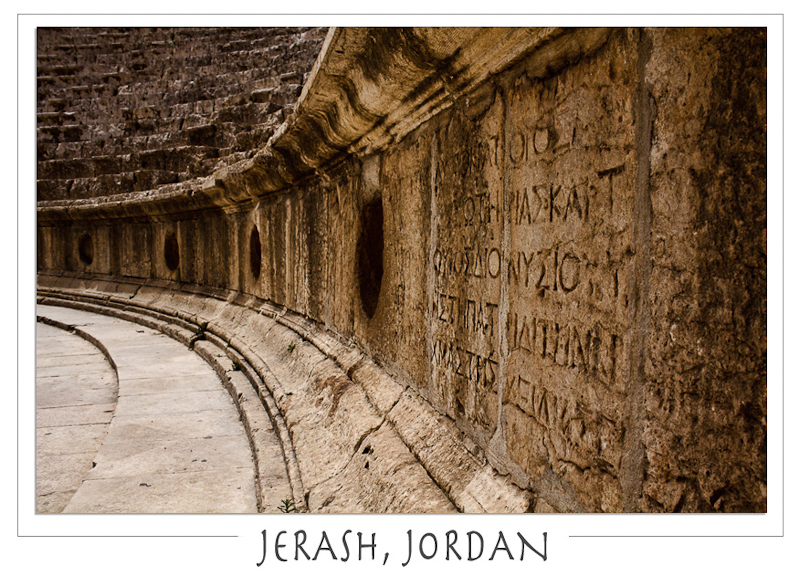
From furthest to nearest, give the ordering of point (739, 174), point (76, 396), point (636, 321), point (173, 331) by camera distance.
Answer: point (173, 331), point (76, 396), point (636, 321), point (739, 174)

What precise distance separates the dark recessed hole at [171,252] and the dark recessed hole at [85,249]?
8.25 feet

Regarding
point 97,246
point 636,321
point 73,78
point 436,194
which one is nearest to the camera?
point 636,321

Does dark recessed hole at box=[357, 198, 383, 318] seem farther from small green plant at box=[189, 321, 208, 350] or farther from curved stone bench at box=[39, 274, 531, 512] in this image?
small green plant at box=[189, 321, 208, 350]

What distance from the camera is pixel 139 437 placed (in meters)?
3.59

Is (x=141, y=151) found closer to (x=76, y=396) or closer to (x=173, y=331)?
(x=173, y=331)

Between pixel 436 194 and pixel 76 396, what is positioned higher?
pixel 436 194

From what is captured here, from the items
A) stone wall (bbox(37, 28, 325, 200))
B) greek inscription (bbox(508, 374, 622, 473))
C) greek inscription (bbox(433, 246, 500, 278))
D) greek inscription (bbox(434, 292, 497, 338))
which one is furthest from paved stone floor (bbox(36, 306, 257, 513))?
stone wall (bbox(37, 28, 325, 200))

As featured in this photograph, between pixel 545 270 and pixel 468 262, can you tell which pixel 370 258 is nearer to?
pixel 468 262

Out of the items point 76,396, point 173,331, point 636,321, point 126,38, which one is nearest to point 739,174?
point 636,321

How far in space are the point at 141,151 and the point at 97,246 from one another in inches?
71.1

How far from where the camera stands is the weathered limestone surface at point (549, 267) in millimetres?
1049

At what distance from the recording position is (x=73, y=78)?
13.5 meters

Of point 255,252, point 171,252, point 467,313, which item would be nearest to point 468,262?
point 467,313

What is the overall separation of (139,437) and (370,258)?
1.76 metres
